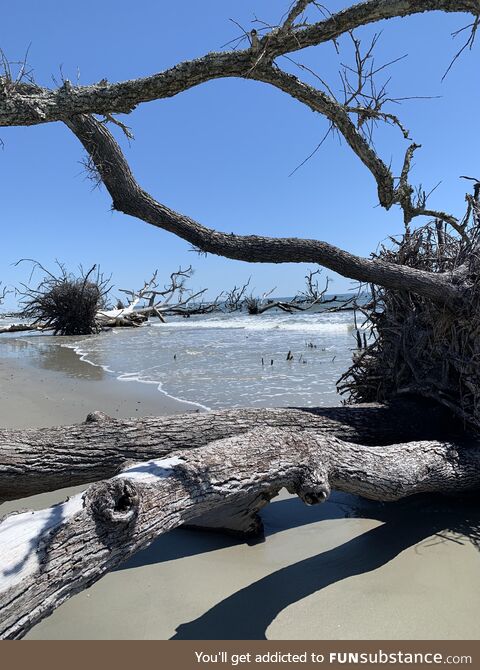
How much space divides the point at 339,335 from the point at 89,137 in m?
16.6

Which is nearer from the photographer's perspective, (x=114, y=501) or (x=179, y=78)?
(x=114, y=501)

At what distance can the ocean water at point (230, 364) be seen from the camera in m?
8.55

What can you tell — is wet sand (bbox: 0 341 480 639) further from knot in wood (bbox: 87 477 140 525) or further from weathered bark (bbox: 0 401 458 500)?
knot in wood (bbox: 87 477 140 525)

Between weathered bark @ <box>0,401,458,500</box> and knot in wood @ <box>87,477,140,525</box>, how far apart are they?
771mm

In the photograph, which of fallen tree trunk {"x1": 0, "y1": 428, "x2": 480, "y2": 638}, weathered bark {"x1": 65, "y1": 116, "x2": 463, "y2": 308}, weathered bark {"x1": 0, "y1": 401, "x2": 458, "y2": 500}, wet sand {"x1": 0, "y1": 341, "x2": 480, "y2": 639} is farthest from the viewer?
weathered bark {"x1": 65, "y1": 116, "x2": 463, "y2": 308}

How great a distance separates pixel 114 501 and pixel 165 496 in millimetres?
276

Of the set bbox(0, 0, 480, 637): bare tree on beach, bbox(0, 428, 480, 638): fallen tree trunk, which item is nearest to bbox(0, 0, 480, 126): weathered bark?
bbox(0, 0, 480, 637): bare tree on beach

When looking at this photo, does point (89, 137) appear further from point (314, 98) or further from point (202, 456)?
point (202, 456)

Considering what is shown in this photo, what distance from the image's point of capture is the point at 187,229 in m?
3.34

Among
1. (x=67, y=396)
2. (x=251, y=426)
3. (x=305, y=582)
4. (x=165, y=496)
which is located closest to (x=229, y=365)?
(x=67, y=396)

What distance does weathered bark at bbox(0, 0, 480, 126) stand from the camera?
111 inches

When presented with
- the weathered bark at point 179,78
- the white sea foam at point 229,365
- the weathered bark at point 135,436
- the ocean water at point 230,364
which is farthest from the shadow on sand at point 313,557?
the white sea foam at point 229,365

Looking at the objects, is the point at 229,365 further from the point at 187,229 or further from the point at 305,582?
the point at 305,582
